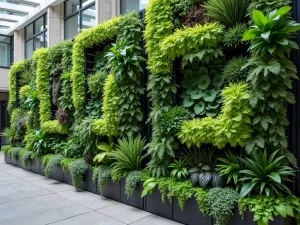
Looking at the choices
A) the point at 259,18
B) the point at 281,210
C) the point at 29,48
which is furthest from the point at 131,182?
the point at 29,48

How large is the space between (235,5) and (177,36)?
0.88 meters

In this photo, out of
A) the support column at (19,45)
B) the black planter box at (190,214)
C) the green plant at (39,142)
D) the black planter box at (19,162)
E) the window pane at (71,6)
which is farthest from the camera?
the support column at (19,45)

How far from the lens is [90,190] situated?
17.0 feet

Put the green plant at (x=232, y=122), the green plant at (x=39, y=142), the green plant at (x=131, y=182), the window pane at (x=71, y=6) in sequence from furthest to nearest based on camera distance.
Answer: the window pane at (x=71, y=6) → the green plant at (x=39, y=142) → the green plant at (x=131, y=182) → the green plant at (x=232, y=122)

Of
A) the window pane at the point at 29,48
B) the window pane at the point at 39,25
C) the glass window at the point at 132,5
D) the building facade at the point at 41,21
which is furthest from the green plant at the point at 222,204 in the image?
the window pane at the point at 29,48

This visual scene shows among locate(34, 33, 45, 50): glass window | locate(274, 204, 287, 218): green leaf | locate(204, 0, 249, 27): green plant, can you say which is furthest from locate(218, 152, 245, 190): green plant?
locate(34, 33, 45, 50): glass window

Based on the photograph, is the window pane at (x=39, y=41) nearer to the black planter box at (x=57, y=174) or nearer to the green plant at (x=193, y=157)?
the black planter box at (x=57, y=174)

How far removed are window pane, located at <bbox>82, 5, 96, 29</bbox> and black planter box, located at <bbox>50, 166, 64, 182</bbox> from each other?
4834 millimetres

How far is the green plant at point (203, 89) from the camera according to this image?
3.69 meters

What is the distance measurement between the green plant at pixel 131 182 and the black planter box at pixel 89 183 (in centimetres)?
119

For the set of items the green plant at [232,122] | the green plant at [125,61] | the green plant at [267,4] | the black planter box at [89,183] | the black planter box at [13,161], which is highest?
the green plant at [267,4]

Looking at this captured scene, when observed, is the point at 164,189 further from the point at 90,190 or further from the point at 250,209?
the point at 90,190

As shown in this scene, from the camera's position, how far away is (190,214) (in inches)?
136

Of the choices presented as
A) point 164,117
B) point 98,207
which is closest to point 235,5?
point 164,117
